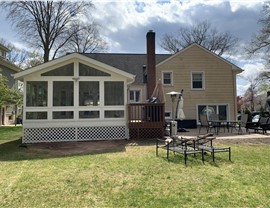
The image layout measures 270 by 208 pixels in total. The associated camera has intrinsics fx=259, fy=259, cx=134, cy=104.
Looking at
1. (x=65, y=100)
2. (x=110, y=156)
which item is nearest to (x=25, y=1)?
(x=65, y=100)

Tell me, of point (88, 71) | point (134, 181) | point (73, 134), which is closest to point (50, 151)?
point (73, 134)

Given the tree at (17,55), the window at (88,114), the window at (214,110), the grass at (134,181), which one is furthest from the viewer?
the tree at (17,55)

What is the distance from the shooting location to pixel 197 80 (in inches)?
802

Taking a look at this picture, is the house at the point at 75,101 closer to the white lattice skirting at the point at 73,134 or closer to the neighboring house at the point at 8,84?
the white lattice skirting at the point at 73,134

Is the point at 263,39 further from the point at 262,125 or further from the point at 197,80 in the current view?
the point at 262,125

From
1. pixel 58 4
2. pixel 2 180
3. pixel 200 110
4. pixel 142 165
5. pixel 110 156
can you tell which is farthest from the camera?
pixel 58 4

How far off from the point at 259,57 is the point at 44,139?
987 inches

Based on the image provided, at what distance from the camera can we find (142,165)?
6543 millimetres

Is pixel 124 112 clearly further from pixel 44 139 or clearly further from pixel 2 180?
pixel 2 180

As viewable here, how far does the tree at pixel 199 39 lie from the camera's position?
1513 inches

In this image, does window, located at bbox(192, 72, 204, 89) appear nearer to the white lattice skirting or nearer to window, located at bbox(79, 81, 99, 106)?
the white lattice skirting

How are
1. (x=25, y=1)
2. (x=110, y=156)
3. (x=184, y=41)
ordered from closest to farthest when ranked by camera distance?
(x=110, y=156), (x=25, y=1), (x=184, y=41)

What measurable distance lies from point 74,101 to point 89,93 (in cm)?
74

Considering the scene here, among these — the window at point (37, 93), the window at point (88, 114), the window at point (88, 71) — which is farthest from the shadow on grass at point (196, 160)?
the window at point (37, 93)
